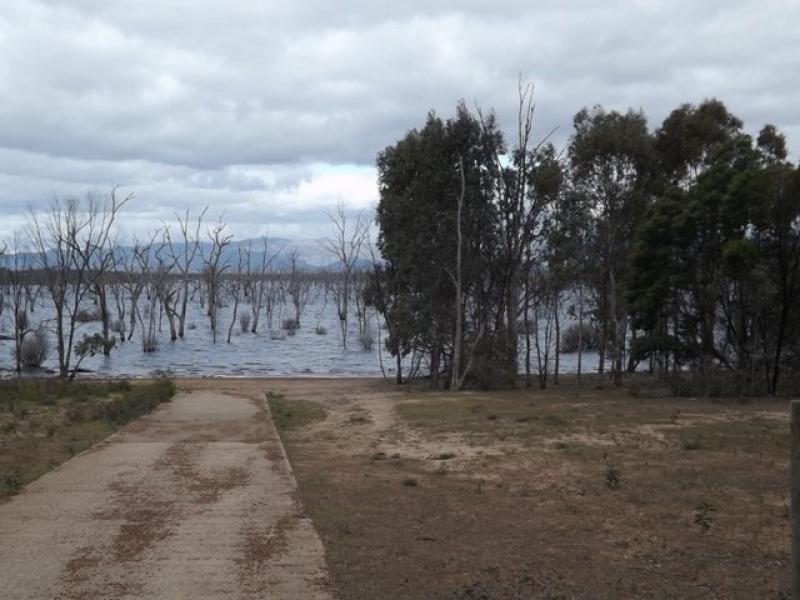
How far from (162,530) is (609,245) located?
26579mm

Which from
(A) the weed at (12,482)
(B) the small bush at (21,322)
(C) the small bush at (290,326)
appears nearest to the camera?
(A) the weed at (12,482)

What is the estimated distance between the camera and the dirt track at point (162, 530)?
18.2 feet

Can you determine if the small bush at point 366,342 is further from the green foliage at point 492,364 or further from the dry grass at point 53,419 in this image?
the dry grass at point 53,419

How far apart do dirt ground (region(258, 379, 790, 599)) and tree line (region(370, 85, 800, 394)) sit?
24.0 ft

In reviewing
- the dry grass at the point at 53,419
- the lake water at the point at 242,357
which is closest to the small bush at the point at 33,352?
the lake water at the point at 242,357

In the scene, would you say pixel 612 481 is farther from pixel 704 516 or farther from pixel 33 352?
pixel 33 352

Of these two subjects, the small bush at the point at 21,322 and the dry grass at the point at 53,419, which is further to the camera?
the small bush at the point at 21,322

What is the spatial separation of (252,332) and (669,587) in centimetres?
7310

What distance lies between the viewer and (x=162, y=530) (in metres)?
7.05

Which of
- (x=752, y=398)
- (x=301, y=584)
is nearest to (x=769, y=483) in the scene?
(x=301, y=584)

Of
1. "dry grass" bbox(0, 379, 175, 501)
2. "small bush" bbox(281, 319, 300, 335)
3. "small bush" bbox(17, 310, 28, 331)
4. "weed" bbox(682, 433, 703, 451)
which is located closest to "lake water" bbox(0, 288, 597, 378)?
"small bush" bbox(281, 319, 300, 335)

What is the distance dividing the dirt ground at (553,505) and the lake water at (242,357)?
29050 millimetres

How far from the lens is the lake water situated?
148 ft

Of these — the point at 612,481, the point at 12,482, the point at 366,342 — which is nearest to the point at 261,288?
the point at 366,342
